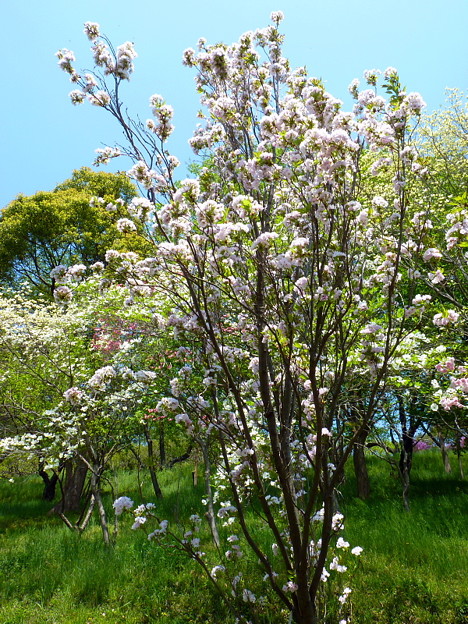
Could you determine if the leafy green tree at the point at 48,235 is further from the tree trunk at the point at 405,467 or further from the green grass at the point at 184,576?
the tree trunk at the point at 405,467

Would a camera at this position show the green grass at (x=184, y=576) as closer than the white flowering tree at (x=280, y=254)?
No

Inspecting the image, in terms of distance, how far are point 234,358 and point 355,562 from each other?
4090 mm

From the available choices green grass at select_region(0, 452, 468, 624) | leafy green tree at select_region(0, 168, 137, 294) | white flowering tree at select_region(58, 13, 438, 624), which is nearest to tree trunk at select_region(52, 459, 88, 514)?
green grass at select_region(0, 452, 468, 624)

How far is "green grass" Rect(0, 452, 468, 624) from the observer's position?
4.84m

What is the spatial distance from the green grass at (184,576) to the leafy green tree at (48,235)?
12233 millimetres

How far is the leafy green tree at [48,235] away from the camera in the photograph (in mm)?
17766

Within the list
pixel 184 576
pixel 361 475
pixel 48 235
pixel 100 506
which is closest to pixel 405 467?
pixel 361 475

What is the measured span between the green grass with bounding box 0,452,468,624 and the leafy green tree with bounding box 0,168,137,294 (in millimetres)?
12233

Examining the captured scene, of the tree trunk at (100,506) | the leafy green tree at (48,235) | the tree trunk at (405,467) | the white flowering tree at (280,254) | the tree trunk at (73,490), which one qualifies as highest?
the leafy green tree at (48,235)

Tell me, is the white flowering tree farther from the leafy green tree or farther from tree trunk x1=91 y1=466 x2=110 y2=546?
the leafy green tree

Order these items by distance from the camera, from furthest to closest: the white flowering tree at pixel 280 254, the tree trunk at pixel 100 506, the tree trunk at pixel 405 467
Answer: the tree trunk at pixel 100 506
the tree trunk at pixel 405 467
the white flowering tree at pixel 280 254

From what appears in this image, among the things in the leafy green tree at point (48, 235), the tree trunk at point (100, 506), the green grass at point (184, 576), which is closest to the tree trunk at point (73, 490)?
the green grass at point (184, 576)

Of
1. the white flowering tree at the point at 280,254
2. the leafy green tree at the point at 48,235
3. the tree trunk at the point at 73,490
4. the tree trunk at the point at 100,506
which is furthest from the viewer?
the leafy green tree at the point at 48,235

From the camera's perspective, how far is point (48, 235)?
18.1 metres
